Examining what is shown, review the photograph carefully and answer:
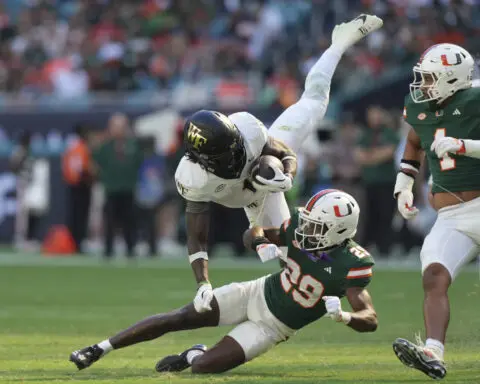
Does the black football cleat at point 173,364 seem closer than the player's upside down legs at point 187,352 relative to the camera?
No

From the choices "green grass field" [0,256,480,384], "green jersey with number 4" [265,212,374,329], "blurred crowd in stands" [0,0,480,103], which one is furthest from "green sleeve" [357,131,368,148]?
"green jersey with number 4" [265,212,374,329]

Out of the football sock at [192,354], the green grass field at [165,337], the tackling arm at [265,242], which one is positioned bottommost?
the green grass field at [165,337]

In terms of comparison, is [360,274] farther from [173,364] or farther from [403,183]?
[173,364]

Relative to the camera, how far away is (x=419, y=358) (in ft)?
19.6

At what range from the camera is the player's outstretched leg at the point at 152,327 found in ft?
22.3

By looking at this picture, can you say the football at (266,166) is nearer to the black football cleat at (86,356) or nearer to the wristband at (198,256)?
the wristband at (198,256)

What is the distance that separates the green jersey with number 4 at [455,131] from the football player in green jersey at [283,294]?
1.79 ft

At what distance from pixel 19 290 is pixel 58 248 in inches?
203

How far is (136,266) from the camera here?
609 inches

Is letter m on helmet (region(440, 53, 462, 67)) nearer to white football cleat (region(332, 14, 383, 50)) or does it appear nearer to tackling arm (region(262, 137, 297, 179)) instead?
tackling arm (region(262, 137, 297, 179))

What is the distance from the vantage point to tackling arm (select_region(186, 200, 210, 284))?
7.10 m

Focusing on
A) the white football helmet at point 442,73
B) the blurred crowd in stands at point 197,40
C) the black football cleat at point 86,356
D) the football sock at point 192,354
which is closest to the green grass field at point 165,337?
the black football cleat at point 86,356

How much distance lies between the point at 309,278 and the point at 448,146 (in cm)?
107

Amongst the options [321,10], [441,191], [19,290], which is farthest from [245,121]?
[321,10]
